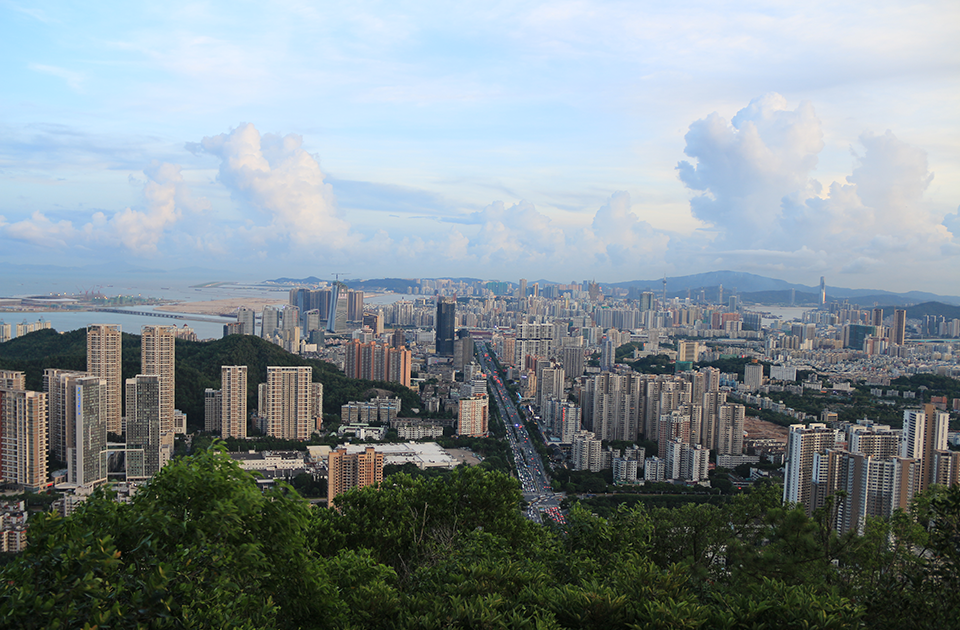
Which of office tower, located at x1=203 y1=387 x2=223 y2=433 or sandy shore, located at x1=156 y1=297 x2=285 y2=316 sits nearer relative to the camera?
office tower, located at x1=203 y1=387 x2=223 y2=433

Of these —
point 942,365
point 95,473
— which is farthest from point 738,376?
point 95,473

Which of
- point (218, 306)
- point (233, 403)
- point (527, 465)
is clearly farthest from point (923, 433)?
point (218, 306)

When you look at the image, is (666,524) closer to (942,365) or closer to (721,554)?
(721,554)

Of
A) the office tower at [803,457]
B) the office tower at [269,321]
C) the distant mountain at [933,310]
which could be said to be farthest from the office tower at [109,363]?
the distant mountain at [933,310]

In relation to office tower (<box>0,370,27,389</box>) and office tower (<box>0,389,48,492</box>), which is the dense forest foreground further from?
office tower (<box>0,370,27,389</box>)

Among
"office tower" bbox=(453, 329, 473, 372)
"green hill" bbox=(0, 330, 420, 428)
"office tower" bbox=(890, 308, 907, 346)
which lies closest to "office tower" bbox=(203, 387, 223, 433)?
"green hill" bbox=(0, 330, 420, 428)

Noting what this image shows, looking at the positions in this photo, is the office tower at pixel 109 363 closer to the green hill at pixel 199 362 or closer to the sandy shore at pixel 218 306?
the green hill at pixel 199 362

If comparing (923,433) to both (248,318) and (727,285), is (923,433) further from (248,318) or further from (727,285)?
(727,285)

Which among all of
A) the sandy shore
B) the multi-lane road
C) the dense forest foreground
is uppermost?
the dense forest foreground
